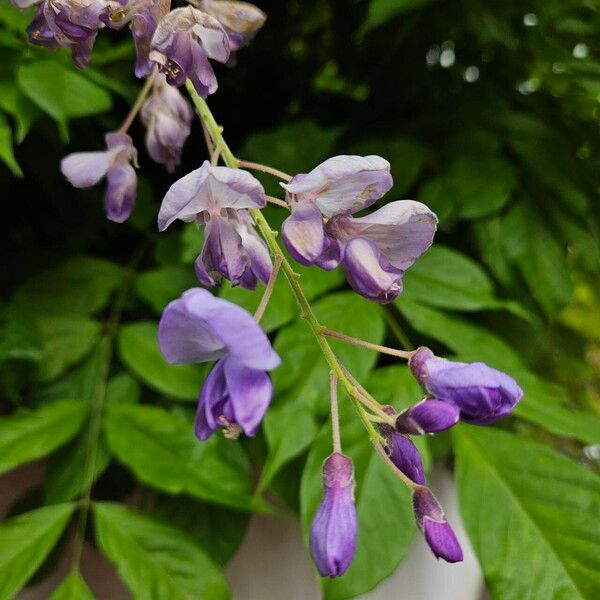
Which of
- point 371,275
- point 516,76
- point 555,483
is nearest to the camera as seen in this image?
point 371,275

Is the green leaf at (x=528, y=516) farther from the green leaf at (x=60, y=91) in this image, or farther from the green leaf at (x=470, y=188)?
the green leaf at (x=60, y=91)

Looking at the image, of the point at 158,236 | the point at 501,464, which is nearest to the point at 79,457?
the point at 158,236

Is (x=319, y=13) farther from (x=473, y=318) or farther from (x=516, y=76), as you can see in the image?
(x=473, y=318)

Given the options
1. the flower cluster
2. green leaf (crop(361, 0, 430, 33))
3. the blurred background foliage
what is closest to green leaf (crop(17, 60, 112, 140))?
the blurred background foliage

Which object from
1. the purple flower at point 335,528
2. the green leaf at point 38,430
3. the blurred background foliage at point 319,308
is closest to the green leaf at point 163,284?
the blurred background foliage at point 319,308

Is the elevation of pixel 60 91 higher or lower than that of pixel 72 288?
higher

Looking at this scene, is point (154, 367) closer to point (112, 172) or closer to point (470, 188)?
point (112, 172)

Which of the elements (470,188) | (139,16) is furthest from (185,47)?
(470,188)
